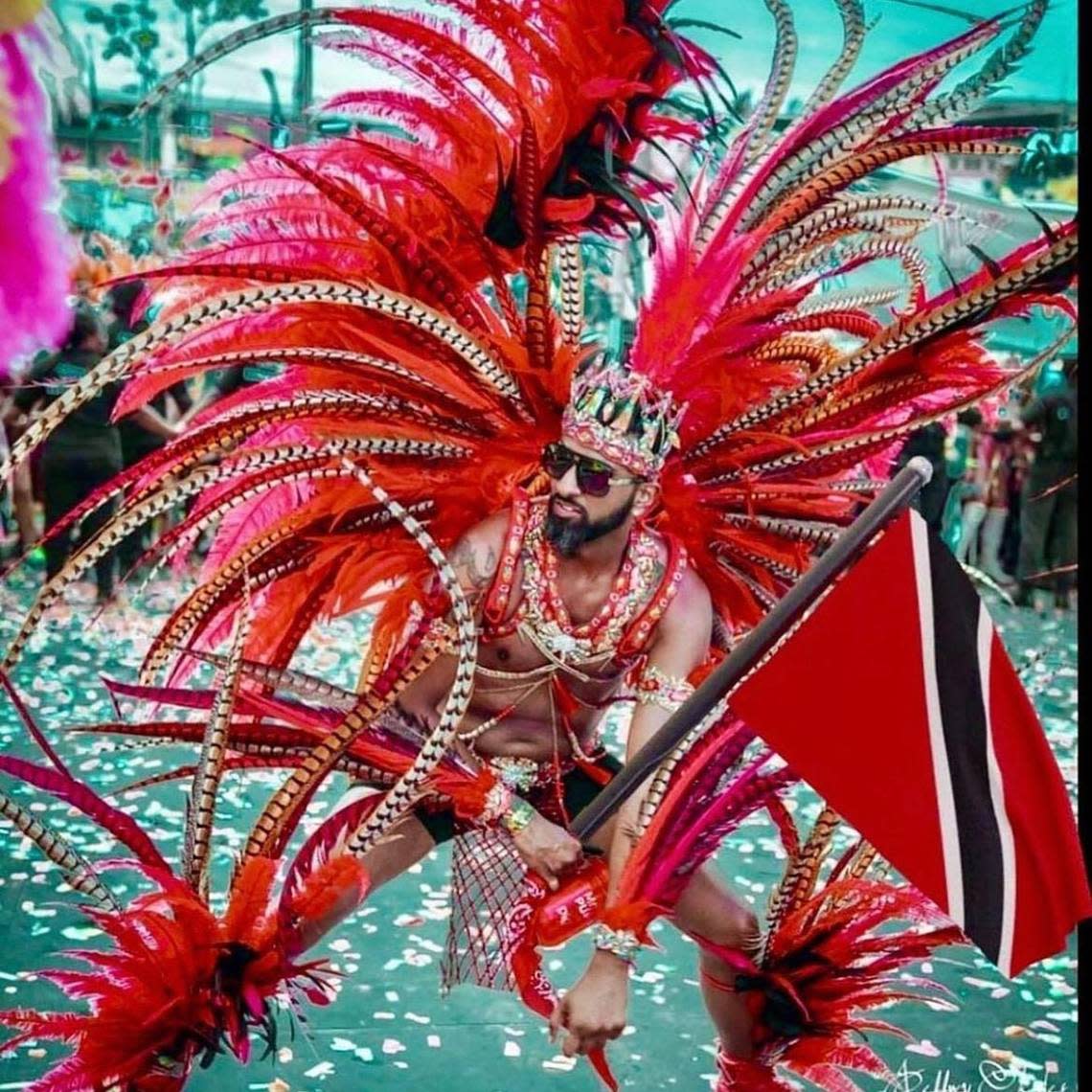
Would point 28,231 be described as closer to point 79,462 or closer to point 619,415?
point 79,462

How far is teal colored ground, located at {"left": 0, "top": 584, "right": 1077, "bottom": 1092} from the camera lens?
2.00 metres

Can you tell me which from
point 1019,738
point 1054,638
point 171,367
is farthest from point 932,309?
point 171,367

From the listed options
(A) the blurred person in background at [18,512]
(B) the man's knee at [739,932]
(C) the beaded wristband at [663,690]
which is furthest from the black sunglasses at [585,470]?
(A) the blurred person in background at [18,512]

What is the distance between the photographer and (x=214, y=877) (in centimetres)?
207

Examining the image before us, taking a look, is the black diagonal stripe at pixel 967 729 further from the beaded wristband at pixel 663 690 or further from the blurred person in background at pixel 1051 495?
the blurred person in background at pixel 1051 495

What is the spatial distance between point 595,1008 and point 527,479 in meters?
0.68

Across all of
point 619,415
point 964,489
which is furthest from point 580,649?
point 964,489

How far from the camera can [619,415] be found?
1899 mm

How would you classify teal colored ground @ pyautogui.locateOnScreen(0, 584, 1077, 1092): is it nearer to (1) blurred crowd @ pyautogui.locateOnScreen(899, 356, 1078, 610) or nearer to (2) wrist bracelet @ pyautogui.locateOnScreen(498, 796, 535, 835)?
(2) wrist bracelet @ pyautogui.locateOnScreen(498, 796, 535, 835)

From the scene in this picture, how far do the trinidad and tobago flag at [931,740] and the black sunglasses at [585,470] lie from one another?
0.30 meters

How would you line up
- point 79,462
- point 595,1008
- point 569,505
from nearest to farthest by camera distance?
point 595,1008, point 569,505, point 79,462

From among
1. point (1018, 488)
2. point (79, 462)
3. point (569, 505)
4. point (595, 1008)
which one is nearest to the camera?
point (595, 1008)

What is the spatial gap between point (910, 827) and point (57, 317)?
125 centimetres

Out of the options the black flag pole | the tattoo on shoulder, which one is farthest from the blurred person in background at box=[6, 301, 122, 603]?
the black flag pole
